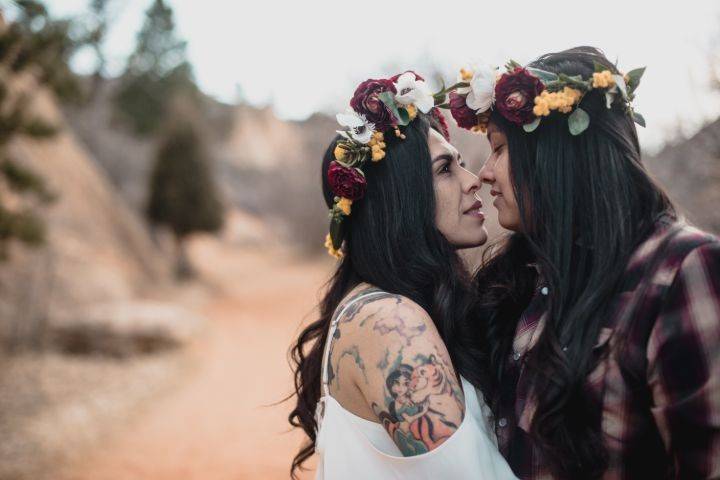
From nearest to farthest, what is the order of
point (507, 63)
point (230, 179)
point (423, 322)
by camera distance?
point (423, 322) < point (507, 63) < point (230, 179)

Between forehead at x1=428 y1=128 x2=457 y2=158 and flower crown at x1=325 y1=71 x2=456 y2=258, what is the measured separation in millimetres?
117

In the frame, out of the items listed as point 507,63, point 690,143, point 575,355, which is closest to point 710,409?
point 575,355

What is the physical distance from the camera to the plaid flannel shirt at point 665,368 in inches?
73.1

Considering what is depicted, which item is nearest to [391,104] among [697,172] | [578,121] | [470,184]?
[470,184]

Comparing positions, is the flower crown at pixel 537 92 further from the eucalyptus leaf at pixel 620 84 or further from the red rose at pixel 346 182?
the red rose at pixel 346 182

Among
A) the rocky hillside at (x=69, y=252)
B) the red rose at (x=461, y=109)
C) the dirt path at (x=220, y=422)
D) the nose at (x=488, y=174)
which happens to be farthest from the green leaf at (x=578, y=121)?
the rocky hillside at (x=69, y=252)

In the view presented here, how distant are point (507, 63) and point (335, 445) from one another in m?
1.73

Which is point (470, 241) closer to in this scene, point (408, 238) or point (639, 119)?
point (408, 238)

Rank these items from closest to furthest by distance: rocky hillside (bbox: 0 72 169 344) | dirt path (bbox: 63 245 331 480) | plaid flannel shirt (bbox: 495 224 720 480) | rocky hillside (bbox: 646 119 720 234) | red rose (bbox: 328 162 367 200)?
plaid flannel shirt (bbox: 495 224 720 480) → red rose (bbox: 328 162 367 200) → rocky hillside (bbox: 646 119 720 234) → dirt path (bbox: 63 245 331 480) → rocky hillside (bbox: 0 72 169 344)

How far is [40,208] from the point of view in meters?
13.6

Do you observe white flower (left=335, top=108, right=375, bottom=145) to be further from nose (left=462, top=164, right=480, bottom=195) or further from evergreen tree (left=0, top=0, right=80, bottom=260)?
evergreen tree (left=0, top=0, right=80, bottom=260)

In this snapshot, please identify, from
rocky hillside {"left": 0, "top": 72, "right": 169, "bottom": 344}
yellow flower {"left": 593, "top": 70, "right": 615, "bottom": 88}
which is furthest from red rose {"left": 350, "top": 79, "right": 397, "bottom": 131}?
rocky hillside {"left": 0, "top": 72, "right": 169, "bottom": 344}

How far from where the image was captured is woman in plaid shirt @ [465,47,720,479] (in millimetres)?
1898

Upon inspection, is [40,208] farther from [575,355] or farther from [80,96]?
[575,355]
